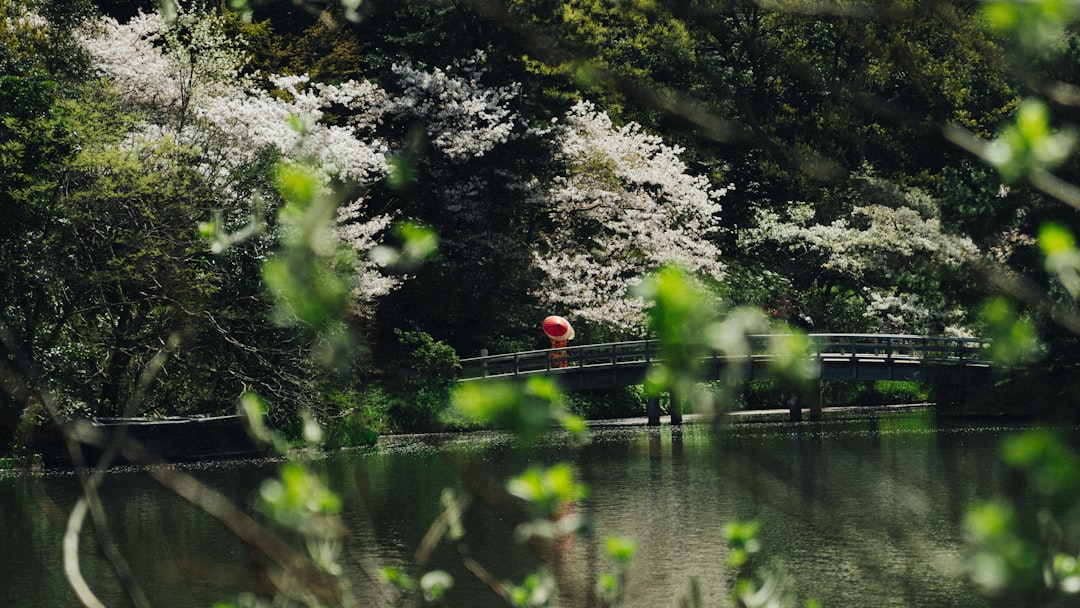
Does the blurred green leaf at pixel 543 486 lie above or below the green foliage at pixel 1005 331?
below

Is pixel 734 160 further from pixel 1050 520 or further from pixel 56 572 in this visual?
pixel 1050 520

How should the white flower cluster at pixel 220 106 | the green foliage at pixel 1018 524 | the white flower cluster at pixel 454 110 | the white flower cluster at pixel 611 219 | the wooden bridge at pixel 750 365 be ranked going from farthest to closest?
the white flower cluster at pixel 611 219 → the white flower cluster at pixel 454 110 → the wooden bridge at pixel 750 365 → the white flower cluster at pixel 220 106 → the green foliage at pixel 1018 524

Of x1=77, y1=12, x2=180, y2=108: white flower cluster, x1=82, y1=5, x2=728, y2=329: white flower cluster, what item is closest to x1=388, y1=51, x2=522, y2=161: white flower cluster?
x1=82, y1=5, x2=728, y2=329: white flower cluster

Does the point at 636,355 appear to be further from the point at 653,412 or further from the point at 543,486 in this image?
the point at 543,486

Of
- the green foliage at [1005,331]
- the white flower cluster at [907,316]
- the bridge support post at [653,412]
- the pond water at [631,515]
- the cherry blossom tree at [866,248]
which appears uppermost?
the cherry blossom tree at [866,248]

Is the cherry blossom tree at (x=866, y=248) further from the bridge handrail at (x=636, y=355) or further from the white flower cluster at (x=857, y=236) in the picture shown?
the bridge handrail at (x=636, y=355)

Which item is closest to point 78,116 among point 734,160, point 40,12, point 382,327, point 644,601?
point 40,12

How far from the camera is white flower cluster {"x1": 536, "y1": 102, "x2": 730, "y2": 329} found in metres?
35.7

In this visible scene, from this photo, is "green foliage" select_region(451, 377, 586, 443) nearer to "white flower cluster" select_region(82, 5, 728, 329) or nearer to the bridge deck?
"white flower cluster" select_region(82, 5, 728, 329)

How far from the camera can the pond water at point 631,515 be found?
48.3 ft

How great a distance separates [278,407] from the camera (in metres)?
27.1

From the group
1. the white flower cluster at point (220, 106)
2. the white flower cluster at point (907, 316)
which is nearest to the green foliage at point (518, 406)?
the white flower cluster at point (220, 106)

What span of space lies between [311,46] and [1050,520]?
114ft

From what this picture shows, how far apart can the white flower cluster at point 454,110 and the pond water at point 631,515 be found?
750 cm
